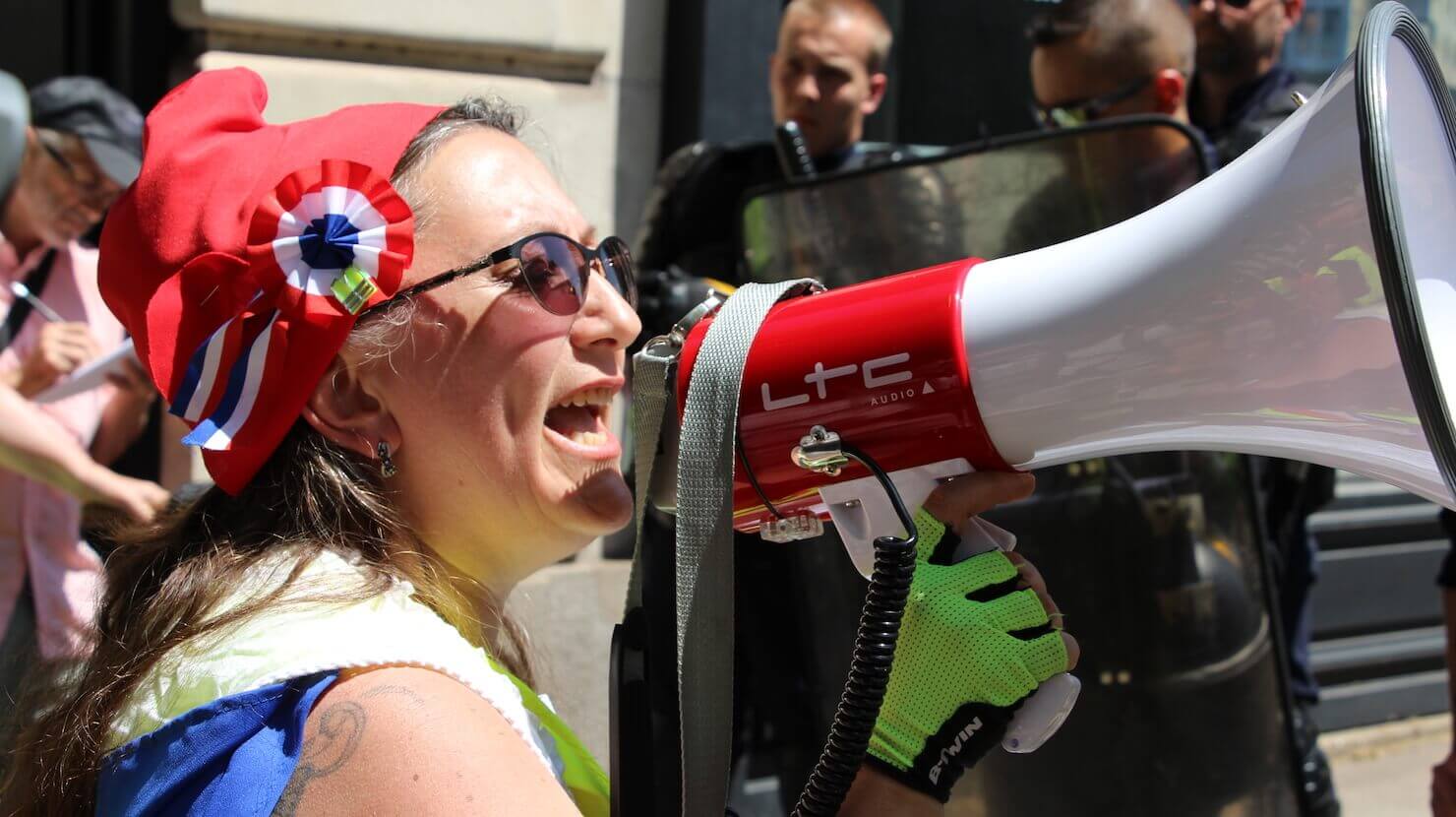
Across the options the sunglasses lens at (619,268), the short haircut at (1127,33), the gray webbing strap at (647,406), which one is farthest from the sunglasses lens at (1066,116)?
the gray webbing strap at (647,406)

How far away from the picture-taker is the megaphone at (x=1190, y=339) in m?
1.12

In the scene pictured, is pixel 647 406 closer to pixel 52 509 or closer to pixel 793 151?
pixel 793 151

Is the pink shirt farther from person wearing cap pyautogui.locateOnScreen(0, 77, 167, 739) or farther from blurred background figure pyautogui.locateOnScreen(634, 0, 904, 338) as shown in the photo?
blurred background figure pyautogui.locateOnScreen(634, 0, 904, 338)

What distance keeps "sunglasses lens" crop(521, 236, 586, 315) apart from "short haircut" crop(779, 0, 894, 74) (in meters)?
2.42

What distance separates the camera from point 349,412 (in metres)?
1.61

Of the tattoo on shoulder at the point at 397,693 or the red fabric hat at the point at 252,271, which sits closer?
the tattoo on shoulder at the point at 397,693

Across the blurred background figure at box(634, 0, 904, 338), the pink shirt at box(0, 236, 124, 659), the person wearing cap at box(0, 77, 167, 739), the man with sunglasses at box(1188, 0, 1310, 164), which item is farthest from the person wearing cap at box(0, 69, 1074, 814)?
the man with sunglasses at box(1188, 0, 1310, 164)

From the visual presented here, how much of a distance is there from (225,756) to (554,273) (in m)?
0.64

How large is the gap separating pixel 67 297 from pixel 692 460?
2.31 meters

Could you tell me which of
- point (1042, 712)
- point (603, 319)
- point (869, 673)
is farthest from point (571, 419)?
point (1042, 712)

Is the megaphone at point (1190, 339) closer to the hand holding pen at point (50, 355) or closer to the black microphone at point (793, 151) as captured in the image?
the black microphone at point (793, 151)

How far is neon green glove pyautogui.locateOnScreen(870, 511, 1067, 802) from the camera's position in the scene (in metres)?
1.36

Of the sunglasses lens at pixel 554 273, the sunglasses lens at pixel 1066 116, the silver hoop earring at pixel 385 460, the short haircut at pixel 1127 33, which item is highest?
the short haircut at pixel 1127 33

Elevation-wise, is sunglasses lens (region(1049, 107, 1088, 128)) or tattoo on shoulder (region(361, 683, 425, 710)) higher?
sunglasses lens (region(1049, 107, 1088, 128))
